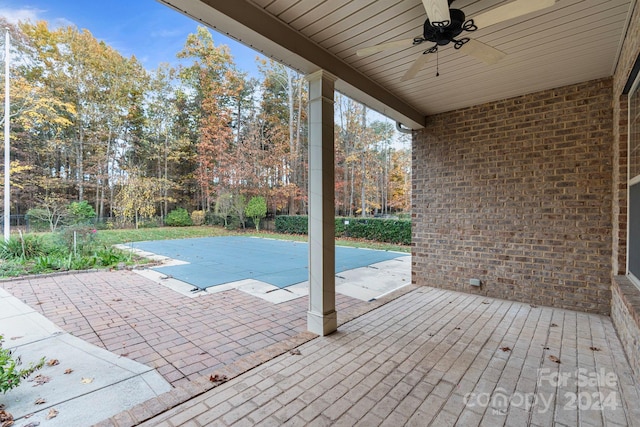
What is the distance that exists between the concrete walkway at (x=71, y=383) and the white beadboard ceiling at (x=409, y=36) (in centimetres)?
252

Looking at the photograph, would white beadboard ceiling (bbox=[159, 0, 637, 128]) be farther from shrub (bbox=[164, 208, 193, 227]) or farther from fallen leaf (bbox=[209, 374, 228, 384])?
shrub (bbox=[164, 208, 193, 227])

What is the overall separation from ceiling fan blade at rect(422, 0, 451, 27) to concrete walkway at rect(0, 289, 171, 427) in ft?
9.58

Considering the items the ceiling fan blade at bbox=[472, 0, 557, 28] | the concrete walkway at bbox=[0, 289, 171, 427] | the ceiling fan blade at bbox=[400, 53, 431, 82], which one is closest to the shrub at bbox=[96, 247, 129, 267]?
the concrete walkway at bbox=[0, 289, 171, 427]

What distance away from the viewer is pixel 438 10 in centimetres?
166

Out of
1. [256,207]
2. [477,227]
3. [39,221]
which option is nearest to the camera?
[477,227]

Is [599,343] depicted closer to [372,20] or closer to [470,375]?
[470,375]

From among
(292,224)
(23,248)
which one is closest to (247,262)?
(23,248)

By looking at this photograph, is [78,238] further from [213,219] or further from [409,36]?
[213,219]

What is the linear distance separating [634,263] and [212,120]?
1702 cm

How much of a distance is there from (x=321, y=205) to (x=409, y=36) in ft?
5.39

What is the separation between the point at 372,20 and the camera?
219cm

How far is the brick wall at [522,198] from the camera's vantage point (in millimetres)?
3299

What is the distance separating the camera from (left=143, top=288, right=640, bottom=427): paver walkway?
1.66 m

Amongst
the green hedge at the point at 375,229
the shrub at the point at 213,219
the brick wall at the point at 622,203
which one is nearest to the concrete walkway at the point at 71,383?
the brick wall at the point at 622,203
